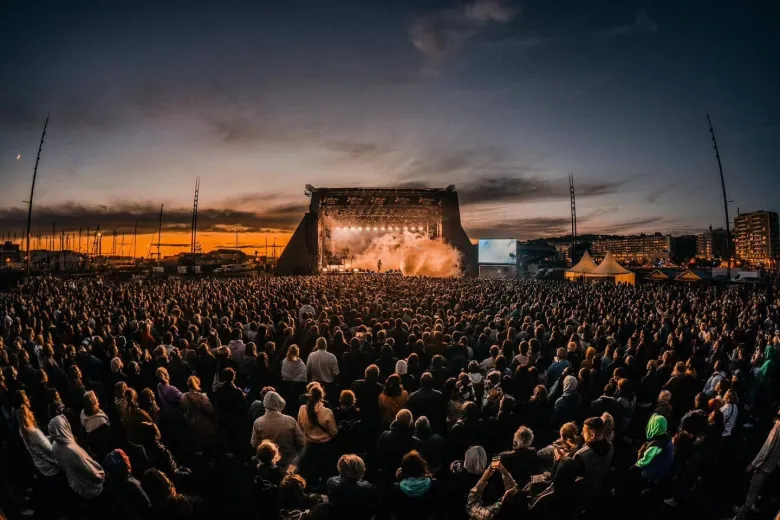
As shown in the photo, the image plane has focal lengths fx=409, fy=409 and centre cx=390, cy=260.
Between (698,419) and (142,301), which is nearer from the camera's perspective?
(698,419)

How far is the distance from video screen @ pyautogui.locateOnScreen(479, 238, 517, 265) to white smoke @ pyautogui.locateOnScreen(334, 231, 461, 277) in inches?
181

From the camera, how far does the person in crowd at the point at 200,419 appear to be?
5.05 m

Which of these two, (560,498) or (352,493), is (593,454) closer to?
(560,498)

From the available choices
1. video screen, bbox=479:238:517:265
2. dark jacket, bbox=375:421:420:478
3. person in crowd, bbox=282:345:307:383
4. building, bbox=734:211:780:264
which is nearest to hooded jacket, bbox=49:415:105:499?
dark jacket, bbox=375:421:420:478

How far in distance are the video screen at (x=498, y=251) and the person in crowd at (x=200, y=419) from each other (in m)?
41.1

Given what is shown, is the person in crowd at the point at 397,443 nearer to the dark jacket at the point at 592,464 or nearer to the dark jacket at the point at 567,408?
the dark jacket at the point at 592,464

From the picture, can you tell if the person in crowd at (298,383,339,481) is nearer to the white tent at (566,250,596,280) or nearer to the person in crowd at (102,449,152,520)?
the person in crowd at (102,449,152,520)

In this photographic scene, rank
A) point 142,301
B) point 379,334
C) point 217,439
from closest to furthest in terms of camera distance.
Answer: point 217,439 < point 379,334 < point 142,301

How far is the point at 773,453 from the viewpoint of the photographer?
4.41 m

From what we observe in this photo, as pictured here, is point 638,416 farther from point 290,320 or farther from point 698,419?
point 290,320

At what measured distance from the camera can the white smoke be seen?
137ft

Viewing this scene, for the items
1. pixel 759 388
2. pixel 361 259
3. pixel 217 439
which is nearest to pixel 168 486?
pixel 217 439

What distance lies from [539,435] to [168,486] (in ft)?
13.8

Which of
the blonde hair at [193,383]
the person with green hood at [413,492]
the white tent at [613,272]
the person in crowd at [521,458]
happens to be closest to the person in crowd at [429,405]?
the person in crowd at [521,458]
